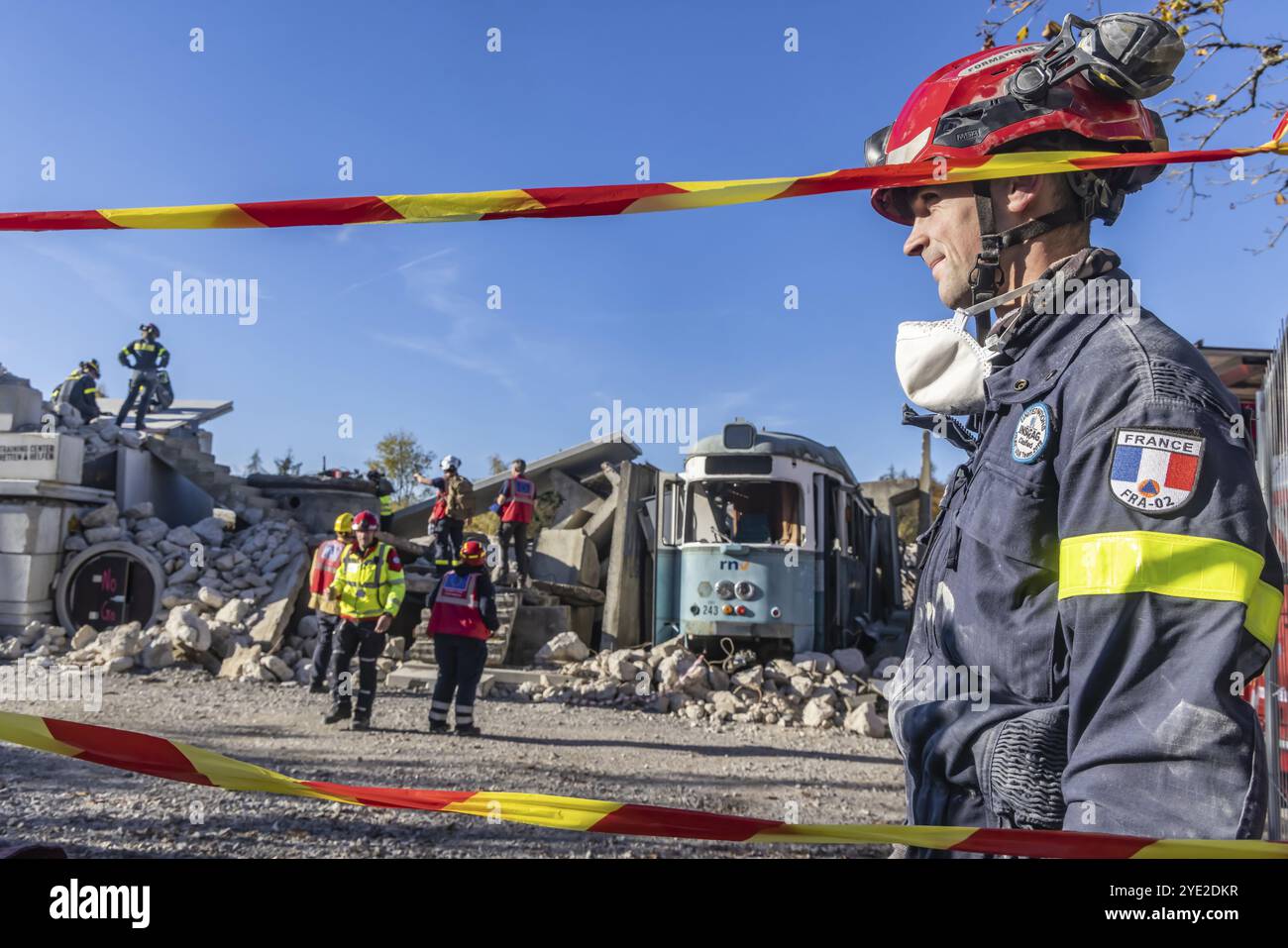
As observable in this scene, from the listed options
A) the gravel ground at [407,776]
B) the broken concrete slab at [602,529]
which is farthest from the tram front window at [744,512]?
the broken concrete slab at [602,529]

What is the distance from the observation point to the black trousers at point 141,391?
62.6 feet

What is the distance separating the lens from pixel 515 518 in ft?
49.2

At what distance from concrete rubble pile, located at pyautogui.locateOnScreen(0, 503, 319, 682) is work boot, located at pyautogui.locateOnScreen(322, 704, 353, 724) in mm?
3151

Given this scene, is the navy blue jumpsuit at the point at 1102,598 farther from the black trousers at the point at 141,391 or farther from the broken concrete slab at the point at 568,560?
the black trousers at the point at 141,391

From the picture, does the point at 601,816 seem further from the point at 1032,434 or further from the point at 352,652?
the point at 352,652

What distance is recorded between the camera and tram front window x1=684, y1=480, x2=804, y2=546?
11703 millimetres

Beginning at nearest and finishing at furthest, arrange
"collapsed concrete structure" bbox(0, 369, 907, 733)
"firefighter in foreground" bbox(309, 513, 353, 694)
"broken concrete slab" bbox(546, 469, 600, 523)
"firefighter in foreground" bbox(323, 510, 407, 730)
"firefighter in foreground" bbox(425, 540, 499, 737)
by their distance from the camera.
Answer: "firefighter in foreground" bbox(425, 540, 499, 737)
"firefighter in foreground" bbox(323, 510, 407, 730)
"firefighter in foreground" bbox(309, 513, 353, 694)
"collapsed concrete structure" bbox(0, 369, 907, 733)
"broken concrete slab" bbox(546, 469, 600, 523)

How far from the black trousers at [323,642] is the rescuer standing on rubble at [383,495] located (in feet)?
21.1

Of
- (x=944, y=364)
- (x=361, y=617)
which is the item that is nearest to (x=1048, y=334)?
(x=944, y=364)

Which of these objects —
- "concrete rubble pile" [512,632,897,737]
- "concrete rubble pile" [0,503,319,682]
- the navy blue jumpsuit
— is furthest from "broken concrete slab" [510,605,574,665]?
the navy blue jumpsuit

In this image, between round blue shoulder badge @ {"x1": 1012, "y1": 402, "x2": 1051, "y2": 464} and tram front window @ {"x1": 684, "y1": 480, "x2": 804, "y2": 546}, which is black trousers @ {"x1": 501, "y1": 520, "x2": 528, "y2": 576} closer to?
tram front window @ {"x1": 684, "y1": 480, "x2": 804, "y2": 546}

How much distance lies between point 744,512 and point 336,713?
5.60 metres

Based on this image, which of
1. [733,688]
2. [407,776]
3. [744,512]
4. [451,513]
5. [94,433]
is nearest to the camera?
[407,776]

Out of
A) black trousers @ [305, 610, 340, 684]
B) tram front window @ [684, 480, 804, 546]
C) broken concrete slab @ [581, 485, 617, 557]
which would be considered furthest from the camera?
broken concrete slab @ [581, 485, 617, 557]
